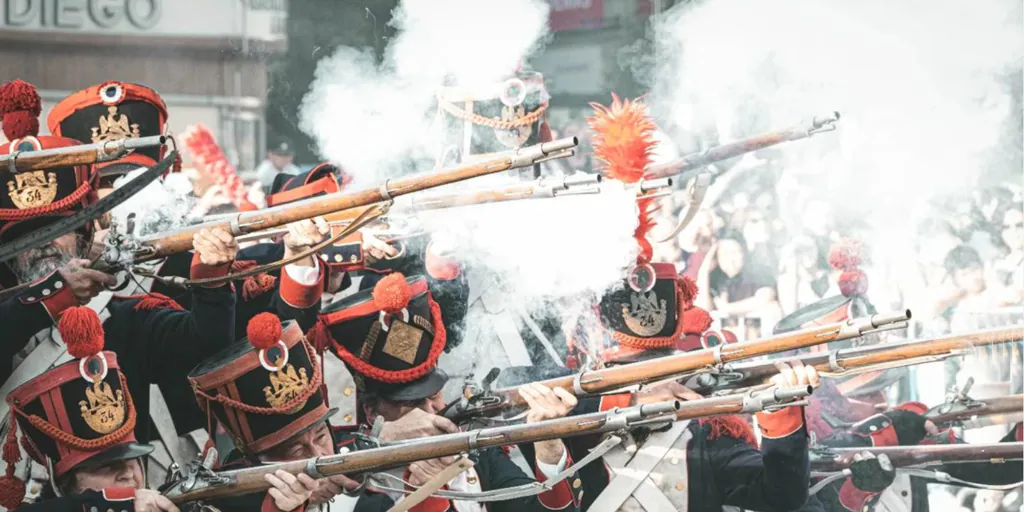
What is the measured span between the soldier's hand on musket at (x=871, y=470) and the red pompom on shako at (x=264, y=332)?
2408mm

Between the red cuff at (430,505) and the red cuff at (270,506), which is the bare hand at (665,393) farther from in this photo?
the red cuff at (270,506)

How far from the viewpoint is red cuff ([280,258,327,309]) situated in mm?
5441

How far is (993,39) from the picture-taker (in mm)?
6332

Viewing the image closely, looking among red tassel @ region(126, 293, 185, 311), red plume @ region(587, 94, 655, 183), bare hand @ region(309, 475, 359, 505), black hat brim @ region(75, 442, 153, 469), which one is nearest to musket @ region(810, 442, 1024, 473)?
red plume @ region(587, 94, 655, 183)

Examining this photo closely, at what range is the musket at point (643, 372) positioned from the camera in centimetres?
558

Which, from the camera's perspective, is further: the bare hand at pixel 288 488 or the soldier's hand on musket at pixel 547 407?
the soldier's hand on musket at pixel 547 407

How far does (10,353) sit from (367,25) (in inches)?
67.7

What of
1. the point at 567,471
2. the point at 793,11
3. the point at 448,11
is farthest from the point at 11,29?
the point at 793,11

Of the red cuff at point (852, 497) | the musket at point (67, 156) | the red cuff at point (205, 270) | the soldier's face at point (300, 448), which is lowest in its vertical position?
the red cuff at point (852, 497)

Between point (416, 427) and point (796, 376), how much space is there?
134 centimetres

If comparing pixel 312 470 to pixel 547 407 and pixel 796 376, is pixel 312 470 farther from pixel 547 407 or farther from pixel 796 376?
pixel 796 376

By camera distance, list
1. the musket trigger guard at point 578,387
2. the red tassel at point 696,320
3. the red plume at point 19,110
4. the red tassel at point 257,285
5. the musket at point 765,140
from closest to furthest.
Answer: the red plume at point 19,110 → the red tassel at point 257,285 → the musket trigger guard at point 578,387 → the red tassel at point 696,320 → the musket at point 765,140

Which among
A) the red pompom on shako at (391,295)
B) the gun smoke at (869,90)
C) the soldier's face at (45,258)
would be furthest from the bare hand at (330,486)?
the gun smoke at (869,90)

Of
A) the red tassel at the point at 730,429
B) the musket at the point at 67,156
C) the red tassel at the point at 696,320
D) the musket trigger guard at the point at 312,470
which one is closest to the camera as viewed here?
the musket at the point at 67,156
